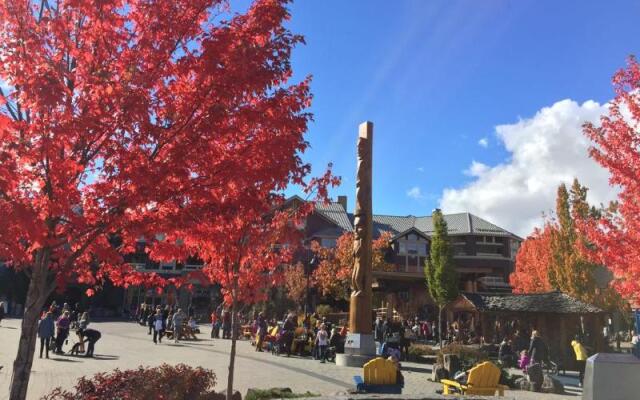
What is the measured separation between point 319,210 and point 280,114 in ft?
141

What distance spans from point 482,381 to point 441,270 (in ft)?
77.3

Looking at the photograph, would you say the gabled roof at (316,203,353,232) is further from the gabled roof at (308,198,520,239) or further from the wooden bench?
the wooden bench

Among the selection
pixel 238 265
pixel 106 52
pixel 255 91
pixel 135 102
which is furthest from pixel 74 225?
pixel 238 265

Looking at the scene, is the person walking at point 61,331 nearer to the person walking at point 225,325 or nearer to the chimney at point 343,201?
the person walking at point 225,325

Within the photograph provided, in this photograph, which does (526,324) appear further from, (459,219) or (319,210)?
(459,219)

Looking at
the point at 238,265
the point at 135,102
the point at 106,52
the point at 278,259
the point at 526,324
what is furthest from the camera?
the point at 526,324

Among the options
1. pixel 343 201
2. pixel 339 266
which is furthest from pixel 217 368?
pixel 343 201

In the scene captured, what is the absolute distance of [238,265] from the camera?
9047 millimetres

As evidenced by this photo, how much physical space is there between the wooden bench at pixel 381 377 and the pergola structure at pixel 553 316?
12461 millimetres

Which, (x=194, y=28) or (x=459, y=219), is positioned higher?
(x=459, y=219)

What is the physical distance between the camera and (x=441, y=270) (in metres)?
34.2

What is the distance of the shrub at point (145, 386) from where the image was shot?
648 cm

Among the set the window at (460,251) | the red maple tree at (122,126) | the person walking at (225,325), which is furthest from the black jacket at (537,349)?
the window at (460,251)

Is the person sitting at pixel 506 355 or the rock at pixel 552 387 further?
the person sitting at pixel 506 355
